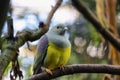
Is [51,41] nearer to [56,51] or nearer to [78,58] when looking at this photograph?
[56,51]

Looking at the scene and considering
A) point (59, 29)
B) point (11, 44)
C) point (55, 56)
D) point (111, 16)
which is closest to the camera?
point (11, 44)

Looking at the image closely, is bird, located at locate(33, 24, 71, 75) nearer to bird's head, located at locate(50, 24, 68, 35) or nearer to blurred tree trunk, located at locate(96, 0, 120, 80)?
bird's head, located at locate(50, 24, 68, 35)

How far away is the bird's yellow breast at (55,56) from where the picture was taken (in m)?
1.52

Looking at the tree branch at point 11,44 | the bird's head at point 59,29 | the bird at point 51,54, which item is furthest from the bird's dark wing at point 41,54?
the tree branch at point 11,44

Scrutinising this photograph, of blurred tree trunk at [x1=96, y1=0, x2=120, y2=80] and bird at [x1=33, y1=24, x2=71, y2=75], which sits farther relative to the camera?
blurred tree trunk at [x1=96, y1=0, x2=120, y2=80]

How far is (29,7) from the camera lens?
3.26 metres

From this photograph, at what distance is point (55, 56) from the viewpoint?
1.53 meters

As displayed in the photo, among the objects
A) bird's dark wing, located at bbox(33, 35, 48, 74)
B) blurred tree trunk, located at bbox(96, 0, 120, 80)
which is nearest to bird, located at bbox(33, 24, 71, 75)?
bird's dark wing, located at bbox(33, 35, 48, 74)

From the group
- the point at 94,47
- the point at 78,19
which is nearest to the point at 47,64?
the point at 94,47

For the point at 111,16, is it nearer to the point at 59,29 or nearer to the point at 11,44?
the point at 59,29

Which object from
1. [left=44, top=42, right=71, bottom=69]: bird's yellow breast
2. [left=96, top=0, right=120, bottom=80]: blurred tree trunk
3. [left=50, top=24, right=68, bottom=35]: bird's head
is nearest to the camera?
[left=44, top=42, right=71, bottom=69]: bird's yellow breast

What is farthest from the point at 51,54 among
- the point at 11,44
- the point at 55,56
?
the point at 11,44

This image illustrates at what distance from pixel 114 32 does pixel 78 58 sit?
0.94m

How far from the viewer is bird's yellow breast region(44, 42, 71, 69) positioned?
59.7 inches
